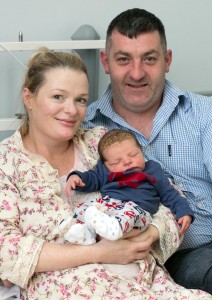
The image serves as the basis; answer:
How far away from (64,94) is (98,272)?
0.60 m

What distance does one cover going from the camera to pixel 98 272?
1611 mm

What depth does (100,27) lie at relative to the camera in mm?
2600

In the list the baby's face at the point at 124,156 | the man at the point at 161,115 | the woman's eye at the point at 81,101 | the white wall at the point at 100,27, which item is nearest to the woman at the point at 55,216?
the woman's eye at the point at 81,101

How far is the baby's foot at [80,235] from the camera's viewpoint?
1555 mm

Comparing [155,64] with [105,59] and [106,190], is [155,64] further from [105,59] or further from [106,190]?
[106,190]

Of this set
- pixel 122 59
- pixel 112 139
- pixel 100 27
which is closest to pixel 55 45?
pixel 122 59

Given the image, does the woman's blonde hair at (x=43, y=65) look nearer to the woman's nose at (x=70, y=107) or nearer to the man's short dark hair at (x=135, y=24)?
the woman's nose at (x=70, y=107)

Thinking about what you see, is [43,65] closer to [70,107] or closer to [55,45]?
[70,107]

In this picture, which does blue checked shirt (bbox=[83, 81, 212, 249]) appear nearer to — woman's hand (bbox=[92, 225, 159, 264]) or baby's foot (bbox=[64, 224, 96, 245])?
woman's hand (bbox=[92, 225, 159, 264])

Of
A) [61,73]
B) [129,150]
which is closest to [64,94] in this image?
[61,73]

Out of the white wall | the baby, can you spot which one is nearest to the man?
the baby

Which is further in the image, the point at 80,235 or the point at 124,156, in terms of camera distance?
the point at 124,156

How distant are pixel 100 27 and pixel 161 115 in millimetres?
672

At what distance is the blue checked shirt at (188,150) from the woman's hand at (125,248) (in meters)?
0.47
